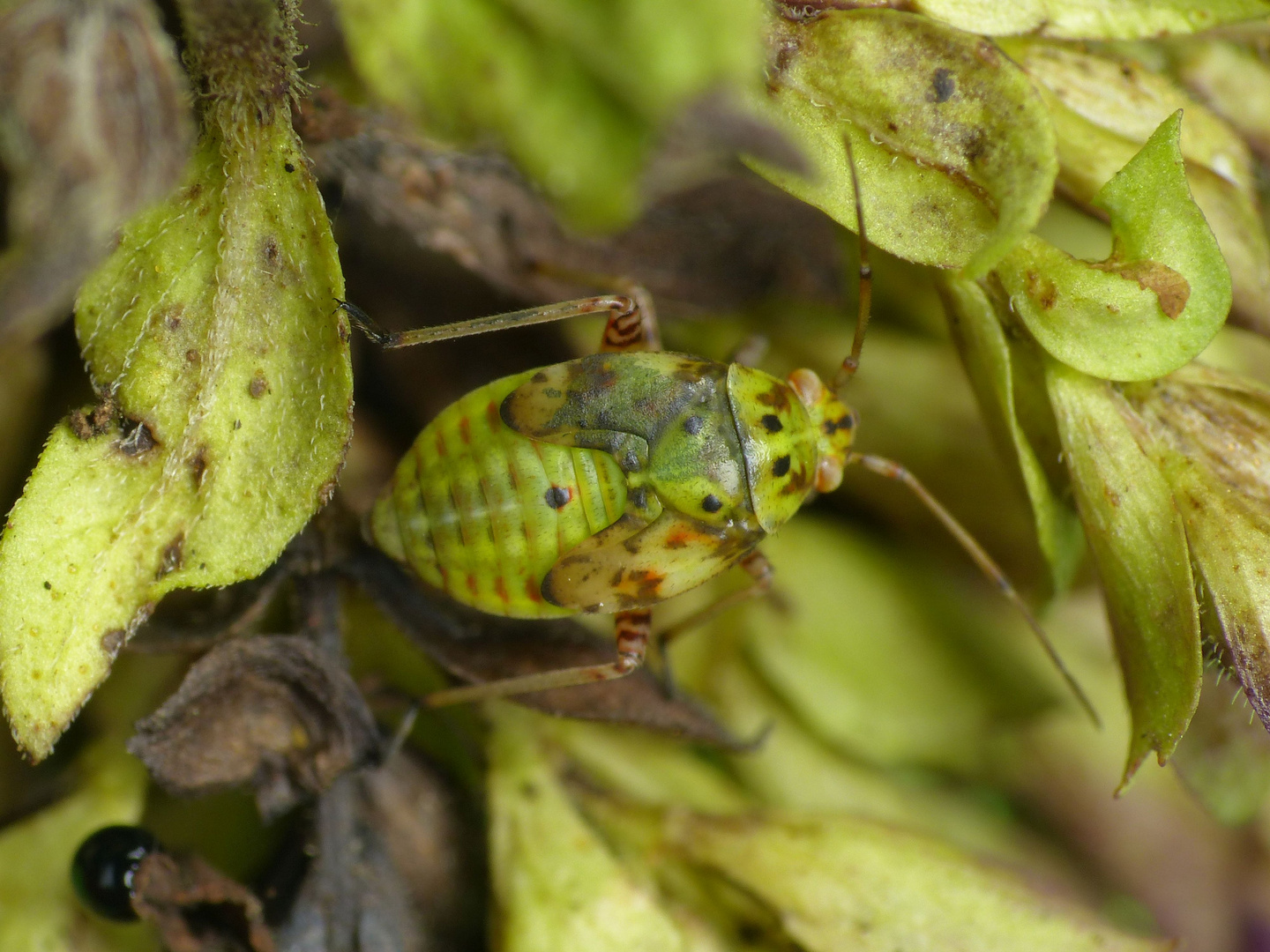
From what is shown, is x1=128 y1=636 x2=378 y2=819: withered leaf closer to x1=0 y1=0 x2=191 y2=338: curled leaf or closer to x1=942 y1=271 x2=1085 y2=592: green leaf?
x1=0 y1=0 x2=191 y2=338: curled leaf

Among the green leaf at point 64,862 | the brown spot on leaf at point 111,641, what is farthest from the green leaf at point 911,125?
the green leaf at point 64,862

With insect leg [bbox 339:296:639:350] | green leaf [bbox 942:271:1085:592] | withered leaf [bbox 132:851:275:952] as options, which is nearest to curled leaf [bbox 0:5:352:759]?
withered leaf [bbox 132:851:275:952]

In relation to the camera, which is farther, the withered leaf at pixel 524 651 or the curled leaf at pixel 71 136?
the withered leaf at pixel 524 651

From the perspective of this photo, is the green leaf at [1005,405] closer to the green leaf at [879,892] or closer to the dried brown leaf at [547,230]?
the dried brown leaf at [547,230]

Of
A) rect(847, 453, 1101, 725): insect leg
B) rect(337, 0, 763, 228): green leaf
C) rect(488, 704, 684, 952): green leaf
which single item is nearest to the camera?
rect(337, 0, 763, 228): green leaf

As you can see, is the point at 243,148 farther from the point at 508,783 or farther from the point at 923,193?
the point at 508,783

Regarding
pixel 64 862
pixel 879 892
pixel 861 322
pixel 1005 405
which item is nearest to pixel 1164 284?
pixel 1005 405
